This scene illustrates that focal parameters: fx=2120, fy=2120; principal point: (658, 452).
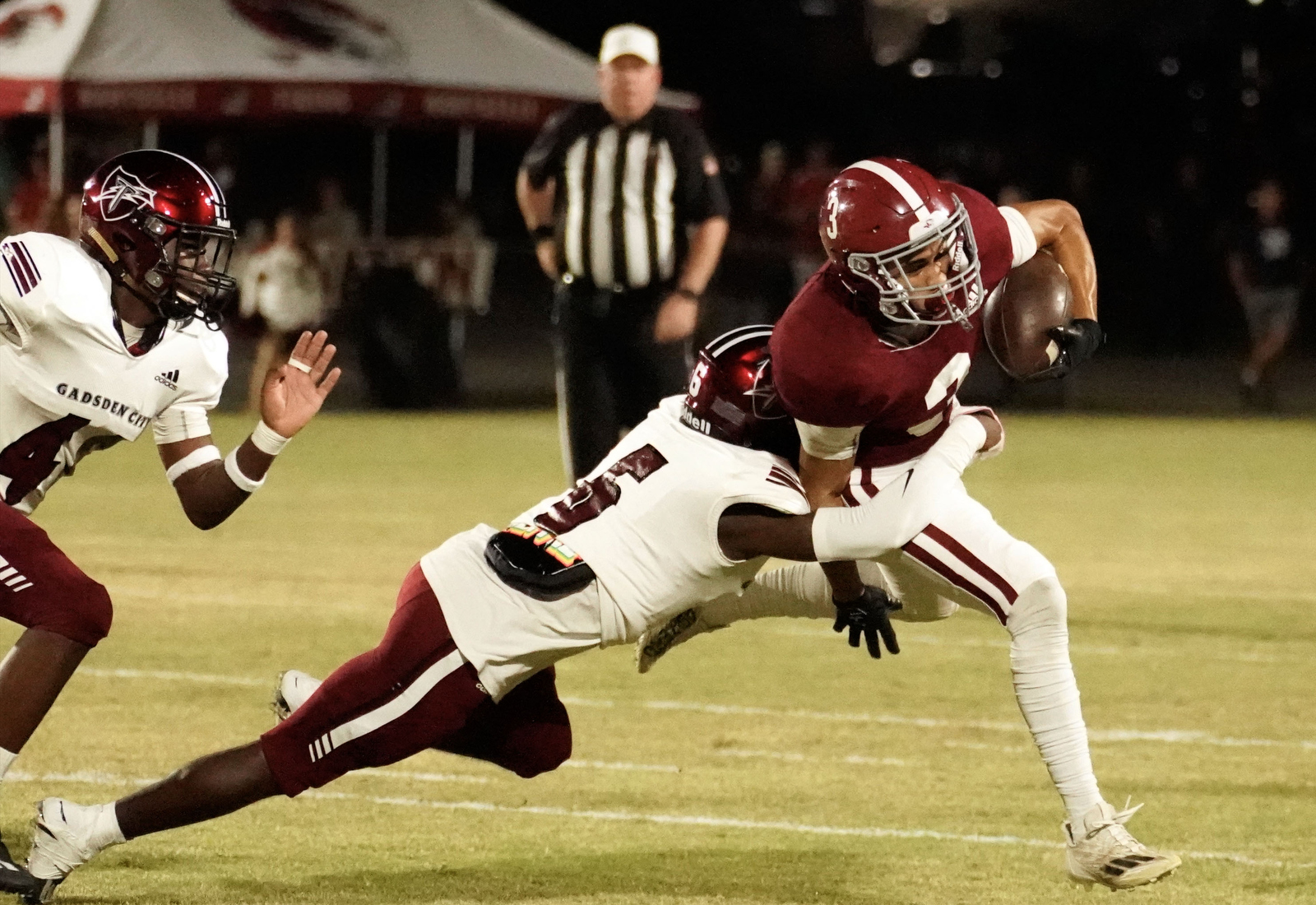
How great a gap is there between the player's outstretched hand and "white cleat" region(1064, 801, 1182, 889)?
165 centimetres

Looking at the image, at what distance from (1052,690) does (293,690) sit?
58.1 inches

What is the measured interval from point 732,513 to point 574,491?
346 millimetres

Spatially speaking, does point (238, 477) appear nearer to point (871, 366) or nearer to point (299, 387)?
point (299, 387)

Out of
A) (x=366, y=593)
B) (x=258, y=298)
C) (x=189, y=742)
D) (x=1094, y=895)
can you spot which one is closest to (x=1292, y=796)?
(x=1094, y=895)

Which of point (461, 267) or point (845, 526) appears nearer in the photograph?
point (845, 526)

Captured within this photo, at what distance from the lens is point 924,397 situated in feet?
13.4

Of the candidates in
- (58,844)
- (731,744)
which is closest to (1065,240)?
(731,744)

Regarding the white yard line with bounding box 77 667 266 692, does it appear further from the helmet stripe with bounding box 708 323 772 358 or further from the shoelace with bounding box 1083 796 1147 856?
the shoelace with bounding box 1083 796 1147 856

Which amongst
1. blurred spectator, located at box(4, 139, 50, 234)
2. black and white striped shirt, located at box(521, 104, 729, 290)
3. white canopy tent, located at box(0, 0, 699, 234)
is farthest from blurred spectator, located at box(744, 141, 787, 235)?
black and white striped shirt, located at box(521, 104, 729, 290)

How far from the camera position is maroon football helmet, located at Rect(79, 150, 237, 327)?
13.9 ft

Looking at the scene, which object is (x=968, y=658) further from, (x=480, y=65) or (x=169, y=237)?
(x=480, y=65)

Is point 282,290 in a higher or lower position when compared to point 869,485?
lower

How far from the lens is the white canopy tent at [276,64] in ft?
50.3

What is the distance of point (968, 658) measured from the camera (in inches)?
258
